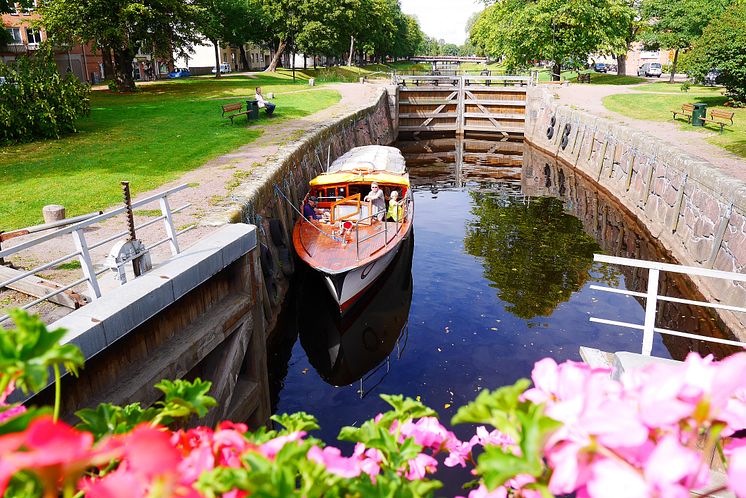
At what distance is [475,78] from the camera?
3500 centimetres

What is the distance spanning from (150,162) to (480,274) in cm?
909

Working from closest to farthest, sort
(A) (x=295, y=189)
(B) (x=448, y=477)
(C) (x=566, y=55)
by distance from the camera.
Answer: (B) (x=448, y=477) < (A) (x=295, y=189) < (C) (x=566, y=55)

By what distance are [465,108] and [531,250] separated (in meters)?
21.3

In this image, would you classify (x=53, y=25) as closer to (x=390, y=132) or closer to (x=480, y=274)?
(x=390, y=132)

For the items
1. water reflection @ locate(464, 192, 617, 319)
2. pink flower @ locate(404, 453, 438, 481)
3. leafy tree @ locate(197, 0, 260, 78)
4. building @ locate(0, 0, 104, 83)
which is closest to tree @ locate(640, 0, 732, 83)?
water reflection @ locate(464, 192, 617, 319)

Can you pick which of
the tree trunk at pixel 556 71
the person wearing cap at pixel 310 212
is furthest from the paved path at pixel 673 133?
the person wearing cap at pixel 310 212

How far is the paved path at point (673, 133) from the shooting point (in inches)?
593

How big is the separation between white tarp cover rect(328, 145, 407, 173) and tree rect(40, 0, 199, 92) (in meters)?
16.8

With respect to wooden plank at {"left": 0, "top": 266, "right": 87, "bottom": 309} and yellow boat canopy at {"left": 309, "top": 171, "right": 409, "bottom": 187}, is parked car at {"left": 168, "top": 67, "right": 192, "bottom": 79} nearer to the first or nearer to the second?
yellow boat canopy at {"left": 309, "top": 171, "right": 409, "bottom": 187}

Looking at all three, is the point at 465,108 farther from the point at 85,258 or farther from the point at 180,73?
the point at 180,73

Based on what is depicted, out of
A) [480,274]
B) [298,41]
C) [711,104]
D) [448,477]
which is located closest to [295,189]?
[480,274]

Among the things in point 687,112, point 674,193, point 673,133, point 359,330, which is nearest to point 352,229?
point 359,330

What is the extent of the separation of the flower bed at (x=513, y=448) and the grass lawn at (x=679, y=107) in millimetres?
17902

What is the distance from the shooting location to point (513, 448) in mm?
1654
